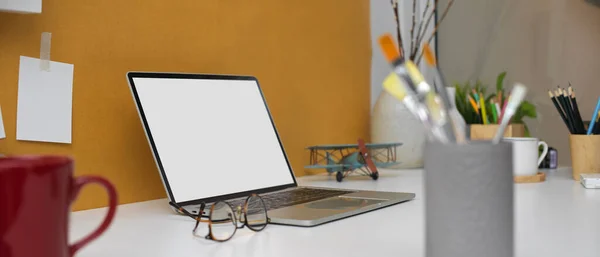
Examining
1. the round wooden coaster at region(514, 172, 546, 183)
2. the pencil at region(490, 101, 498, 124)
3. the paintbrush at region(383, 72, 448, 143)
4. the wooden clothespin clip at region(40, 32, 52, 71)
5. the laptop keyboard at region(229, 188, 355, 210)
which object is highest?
the wooden clothespin clip at region(40, 32, 52, 71)

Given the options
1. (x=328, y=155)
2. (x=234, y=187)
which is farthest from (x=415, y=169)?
(x=234, y=187)

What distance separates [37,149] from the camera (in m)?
0.80

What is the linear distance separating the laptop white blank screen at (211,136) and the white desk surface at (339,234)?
2.9 inches

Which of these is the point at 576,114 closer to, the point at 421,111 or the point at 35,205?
the point at 421,111

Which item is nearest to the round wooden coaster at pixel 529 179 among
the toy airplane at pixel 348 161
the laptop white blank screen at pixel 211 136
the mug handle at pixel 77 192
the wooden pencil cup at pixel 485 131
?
the wooden pencil cup at pixel 485 131

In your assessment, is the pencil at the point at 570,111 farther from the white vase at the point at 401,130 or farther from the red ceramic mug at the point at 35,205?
the red ceramic mug at the point at 35,205

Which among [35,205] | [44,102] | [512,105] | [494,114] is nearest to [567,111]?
[494,114]

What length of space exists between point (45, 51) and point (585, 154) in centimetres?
102

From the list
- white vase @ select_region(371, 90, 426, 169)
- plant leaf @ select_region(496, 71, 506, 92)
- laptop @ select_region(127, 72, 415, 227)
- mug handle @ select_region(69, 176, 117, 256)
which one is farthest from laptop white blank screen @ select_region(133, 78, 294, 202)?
plant leaf @ select_region(496, 71, 506, 92)

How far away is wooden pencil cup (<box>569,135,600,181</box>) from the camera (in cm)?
121

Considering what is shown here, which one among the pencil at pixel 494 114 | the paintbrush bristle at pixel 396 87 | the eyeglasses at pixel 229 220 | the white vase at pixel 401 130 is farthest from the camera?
the white vase at pixel 401 130

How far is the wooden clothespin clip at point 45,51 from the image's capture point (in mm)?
803

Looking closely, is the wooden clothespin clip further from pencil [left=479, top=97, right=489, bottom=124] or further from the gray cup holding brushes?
pencil [left=479, top=97, right=489, bottom=124]

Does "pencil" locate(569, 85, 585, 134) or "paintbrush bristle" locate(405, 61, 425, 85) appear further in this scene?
"pencil" locate(569, 85, 585, 134)
